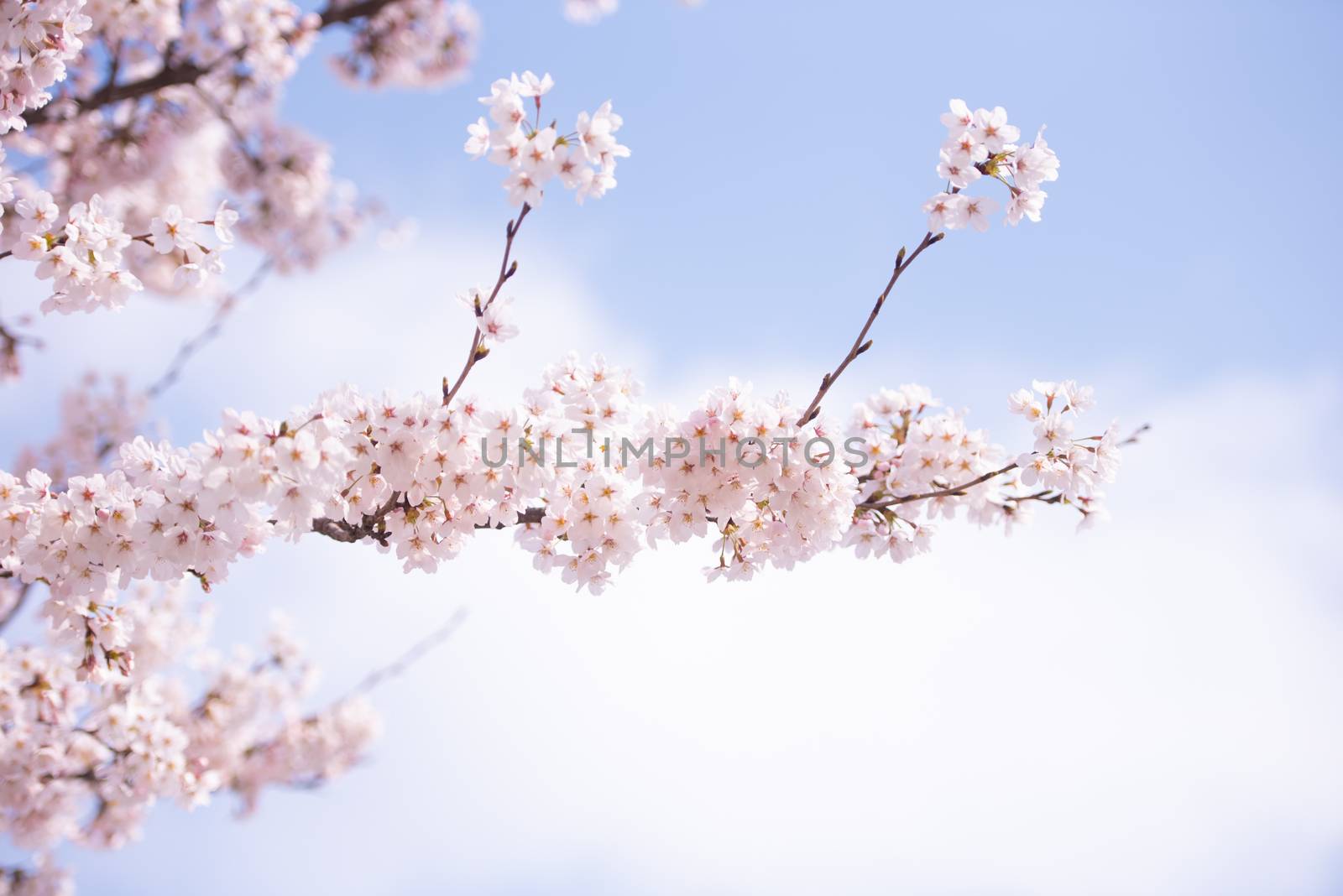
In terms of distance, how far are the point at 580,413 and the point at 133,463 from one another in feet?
5.74

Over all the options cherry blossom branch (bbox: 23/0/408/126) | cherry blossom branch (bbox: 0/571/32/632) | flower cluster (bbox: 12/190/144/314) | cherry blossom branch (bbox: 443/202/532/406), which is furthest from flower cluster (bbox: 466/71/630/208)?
cherry blossom branch (bbox: 0/571/32/632)

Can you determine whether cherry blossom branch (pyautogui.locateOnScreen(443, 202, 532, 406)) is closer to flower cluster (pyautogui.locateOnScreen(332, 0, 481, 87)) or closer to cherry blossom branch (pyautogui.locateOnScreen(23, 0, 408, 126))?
cherry blossom branch (pyautogui.locateOnScreen(23, 0, 408, 126))

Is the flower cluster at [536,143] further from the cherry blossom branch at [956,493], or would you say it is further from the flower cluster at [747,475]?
the cherry blossom branch at [956,493]

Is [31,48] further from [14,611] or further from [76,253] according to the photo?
[14,611]

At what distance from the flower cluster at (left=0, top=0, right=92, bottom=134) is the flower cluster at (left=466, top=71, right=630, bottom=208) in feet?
6.87

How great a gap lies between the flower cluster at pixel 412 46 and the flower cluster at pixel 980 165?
836 centimetres

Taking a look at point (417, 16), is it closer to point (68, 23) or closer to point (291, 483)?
point (68, 23)

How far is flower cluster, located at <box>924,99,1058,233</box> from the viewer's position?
3.36 metres

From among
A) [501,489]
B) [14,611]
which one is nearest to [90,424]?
[14,611]

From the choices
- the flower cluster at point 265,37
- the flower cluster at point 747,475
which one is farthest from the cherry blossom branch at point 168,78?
the flower cluster at point 747,475

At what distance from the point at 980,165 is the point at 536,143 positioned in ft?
6.27

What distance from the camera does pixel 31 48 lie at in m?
3.56

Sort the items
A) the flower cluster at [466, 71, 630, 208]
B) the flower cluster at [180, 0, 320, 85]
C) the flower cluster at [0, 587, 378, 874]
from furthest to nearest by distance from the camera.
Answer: the flower cluster at [180, 0, 320, 85] → the flower cluster at [0, 587, 378, 874] → the flower cluster at [466, 71, 630, 208]

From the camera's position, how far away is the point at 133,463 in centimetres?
311
